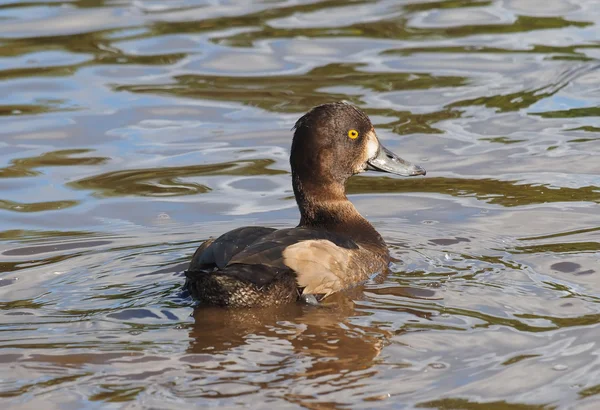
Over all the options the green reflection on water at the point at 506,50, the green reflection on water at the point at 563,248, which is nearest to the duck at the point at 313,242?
the green reflection on water at the point at 563,248

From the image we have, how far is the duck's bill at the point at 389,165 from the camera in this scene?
285 inches

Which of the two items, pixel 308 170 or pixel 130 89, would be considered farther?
pixel 130 89

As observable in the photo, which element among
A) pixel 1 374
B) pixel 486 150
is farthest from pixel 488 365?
pixel 486 150

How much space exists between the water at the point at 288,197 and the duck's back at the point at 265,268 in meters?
0.10

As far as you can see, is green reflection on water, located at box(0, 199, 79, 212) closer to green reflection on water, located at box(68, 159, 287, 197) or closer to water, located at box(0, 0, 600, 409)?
water, located at box(0, 0, 600, 409)

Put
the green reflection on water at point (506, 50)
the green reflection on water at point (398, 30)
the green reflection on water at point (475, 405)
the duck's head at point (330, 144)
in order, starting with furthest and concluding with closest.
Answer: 1. the green reflection on water at point (398, 30)
2. the green reflection on water at point (506, 50)
3. the duck's head at point (330, 144)
4. the green reflection on water at point (475, 405)

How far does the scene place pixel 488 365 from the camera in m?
4.89

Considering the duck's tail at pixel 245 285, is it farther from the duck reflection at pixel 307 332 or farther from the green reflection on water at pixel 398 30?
the green reflection on water at pixel 398 30

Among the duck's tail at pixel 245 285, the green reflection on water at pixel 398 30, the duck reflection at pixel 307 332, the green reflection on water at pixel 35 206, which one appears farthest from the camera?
the green reflection on water at pixel 398 30

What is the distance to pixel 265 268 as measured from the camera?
5.73m

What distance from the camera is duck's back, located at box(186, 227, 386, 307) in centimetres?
568

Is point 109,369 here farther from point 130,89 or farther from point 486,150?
point 130,89

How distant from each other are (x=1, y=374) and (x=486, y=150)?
506 centimetres

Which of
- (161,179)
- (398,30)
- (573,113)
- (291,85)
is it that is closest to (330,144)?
(161,179)
